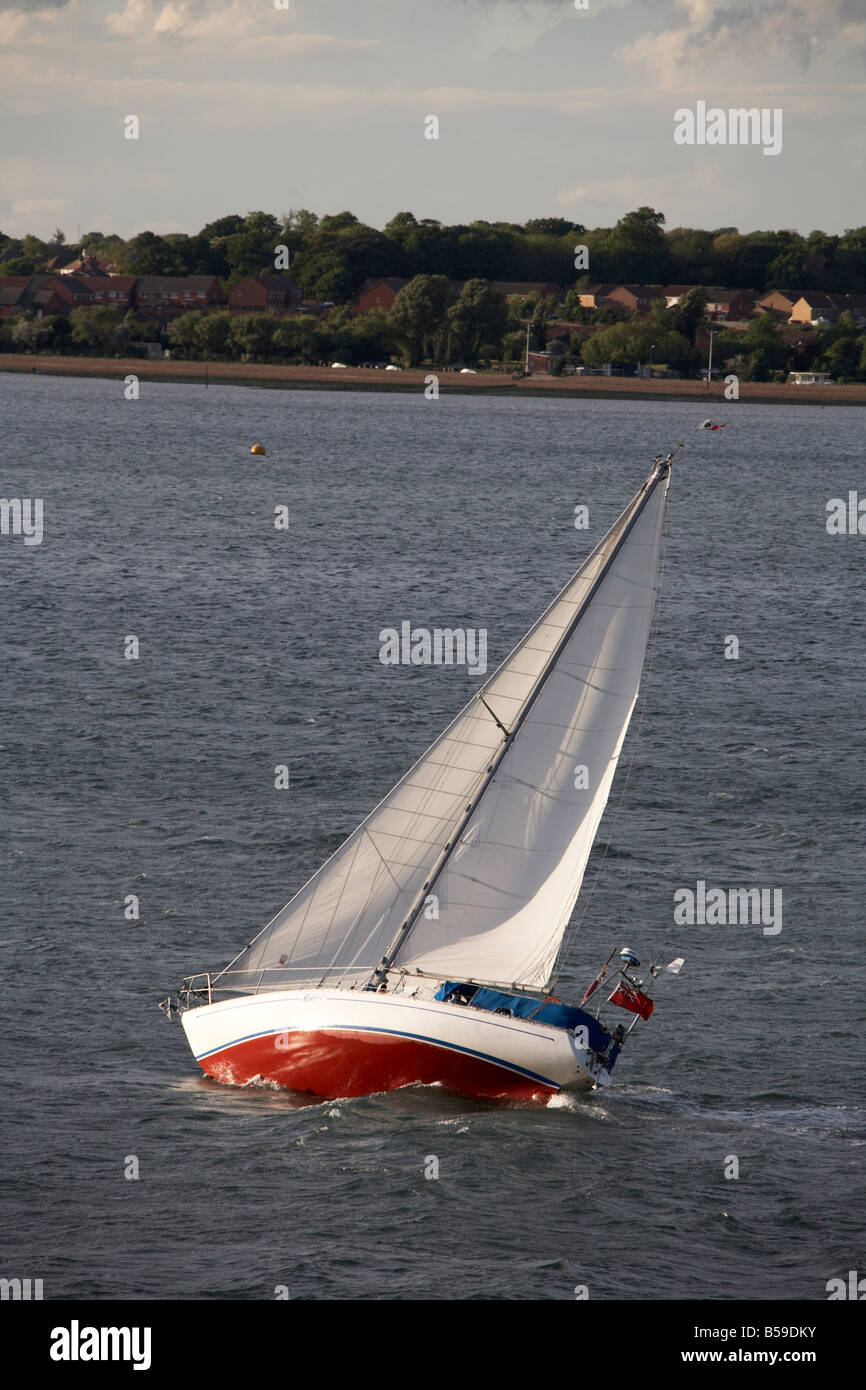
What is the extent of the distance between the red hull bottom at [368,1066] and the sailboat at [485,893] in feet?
0.09

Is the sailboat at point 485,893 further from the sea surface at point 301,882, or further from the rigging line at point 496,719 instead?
→ the sea surface at point 301,882

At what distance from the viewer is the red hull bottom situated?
25.1 meters

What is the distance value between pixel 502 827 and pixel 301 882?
11.4 m

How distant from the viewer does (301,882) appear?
118 feet

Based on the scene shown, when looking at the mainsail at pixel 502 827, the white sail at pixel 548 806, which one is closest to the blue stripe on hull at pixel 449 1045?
the mainsail at pixel 502 827

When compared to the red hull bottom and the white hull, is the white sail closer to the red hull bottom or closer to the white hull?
the white hull

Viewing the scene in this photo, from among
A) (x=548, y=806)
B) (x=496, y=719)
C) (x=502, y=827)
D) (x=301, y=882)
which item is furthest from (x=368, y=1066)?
(x=301, y=882)

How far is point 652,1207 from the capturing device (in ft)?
77.6

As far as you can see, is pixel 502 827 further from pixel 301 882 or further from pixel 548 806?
pixel 301 882

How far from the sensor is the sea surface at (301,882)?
73.9 feet

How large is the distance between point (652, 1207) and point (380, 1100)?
4.54 metres

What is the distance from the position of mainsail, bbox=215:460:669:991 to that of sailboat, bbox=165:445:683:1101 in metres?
0.02
